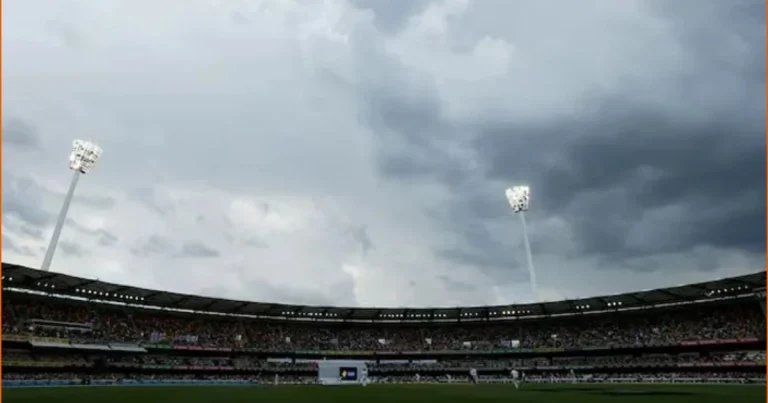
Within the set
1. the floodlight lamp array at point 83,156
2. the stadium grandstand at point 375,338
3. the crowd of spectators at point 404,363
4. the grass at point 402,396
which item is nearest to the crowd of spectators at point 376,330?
the stadium grandstand at point 375,338

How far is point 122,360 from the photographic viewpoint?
238ft

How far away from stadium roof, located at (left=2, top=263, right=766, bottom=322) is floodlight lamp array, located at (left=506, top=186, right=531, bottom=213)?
571 inches

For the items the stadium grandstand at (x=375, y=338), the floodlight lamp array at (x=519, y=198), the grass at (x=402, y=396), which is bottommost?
the grass at (x=402, y=396)

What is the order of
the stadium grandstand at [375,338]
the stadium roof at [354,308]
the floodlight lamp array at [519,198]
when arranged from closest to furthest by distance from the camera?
the stadium roof at [354,308] < the stadium grandstand at [375,338] < the floodlight lamp array at [519,198]

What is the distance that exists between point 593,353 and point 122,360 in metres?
64.1

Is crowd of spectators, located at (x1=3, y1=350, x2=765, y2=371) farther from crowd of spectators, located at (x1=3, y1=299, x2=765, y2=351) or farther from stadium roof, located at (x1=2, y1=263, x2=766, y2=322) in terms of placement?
stadium roof, located at (x1=2, y1=263, x2=766, y2=322)

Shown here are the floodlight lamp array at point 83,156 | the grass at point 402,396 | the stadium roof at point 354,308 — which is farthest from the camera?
the floodlight lamp array at point 83,156

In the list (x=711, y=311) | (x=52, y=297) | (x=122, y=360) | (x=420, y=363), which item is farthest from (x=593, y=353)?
(x=52, y=297)

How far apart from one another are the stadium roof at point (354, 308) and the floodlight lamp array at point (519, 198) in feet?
47.5

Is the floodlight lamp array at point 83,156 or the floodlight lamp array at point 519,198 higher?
the floodlight lamp array at point 519,198

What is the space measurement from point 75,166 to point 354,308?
4337 cm

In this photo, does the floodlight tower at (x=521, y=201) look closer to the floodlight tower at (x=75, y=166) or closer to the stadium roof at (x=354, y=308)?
the stadium roof at (x=354, y=308)

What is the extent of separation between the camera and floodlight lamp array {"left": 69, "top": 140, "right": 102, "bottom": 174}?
69000mm

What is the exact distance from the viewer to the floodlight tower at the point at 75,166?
67.1m
